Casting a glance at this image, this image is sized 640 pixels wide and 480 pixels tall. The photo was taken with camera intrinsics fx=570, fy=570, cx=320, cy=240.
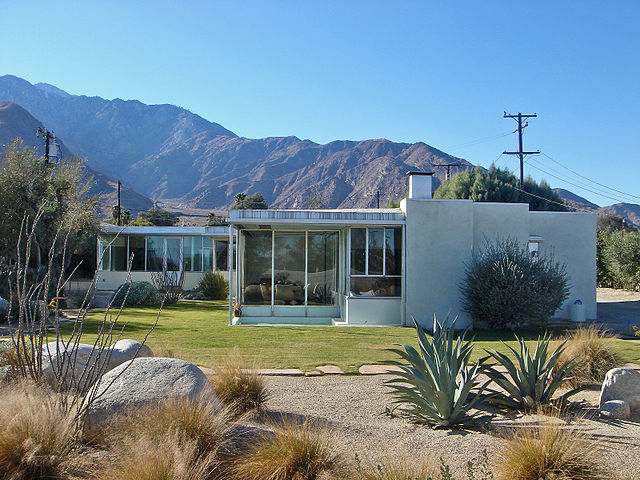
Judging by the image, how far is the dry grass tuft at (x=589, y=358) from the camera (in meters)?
7.50

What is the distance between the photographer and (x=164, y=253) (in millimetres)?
28000

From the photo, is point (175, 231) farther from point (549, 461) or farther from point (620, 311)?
point (549, 461)

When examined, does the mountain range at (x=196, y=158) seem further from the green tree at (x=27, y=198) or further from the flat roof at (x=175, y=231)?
the green tree at (x=27, y=198)

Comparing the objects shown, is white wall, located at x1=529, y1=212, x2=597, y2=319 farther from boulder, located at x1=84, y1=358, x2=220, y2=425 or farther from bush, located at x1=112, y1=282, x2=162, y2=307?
boulder, located at x1=84, y1=358, x2=220, y2=425

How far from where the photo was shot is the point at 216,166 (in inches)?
4774

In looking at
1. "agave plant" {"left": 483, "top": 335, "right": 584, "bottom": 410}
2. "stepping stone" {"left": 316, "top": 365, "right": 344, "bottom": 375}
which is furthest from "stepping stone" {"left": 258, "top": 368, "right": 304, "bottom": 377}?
"agave plant" {"left": 483, "top": 335, "right": 584, "bottom": 410}

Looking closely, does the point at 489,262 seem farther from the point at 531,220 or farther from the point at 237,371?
the point at 237,371

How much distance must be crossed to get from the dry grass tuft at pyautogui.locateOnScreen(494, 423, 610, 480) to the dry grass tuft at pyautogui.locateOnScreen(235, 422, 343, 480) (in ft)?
3.97

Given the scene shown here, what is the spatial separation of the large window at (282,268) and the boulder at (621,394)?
1024 cm

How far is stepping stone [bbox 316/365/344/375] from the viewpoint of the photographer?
324 inches

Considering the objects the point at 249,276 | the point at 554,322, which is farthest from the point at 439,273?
the point at 249,276

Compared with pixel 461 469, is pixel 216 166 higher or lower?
higher

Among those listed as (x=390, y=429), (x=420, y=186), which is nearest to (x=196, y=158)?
(x=420, y=186)

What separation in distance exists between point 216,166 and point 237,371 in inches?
4660
